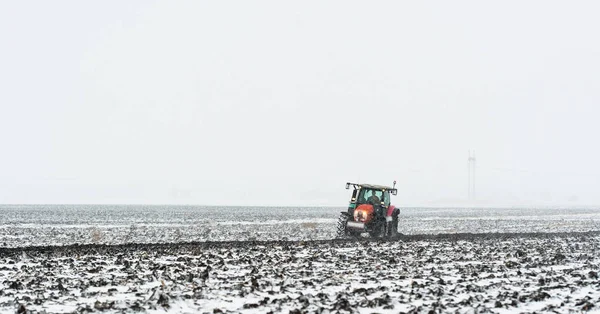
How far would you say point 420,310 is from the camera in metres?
10.8

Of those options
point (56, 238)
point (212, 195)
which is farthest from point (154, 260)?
point (212, 195)

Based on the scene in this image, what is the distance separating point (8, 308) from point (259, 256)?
29.3ft

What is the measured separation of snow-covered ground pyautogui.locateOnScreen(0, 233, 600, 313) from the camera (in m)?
11.2

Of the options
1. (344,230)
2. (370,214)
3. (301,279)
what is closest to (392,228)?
(370,214)

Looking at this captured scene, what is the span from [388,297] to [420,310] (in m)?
1.09

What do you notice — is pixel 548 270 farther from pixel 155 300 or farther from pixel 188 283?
pixel 155 300

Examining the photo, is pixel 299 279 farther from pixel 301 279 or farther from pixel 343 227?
pixel 343 227

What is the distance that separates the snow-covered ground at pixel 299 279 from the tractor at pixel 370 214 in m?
4.56

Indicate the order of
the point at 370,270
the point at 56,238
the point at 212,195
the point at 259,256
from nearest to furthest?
the point at 370,270
the point at 259,256
the point at 56,238
the point at 212,195

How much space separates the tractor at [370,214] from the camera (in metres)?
26.8

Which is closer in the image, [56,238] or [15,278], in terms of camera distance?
[15,278]

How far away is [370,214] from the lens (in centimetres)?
2698

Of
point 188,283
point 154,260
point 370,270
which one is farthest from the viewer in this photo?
point 154,260

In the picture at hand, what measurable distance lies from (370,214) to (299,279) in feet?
42.6
